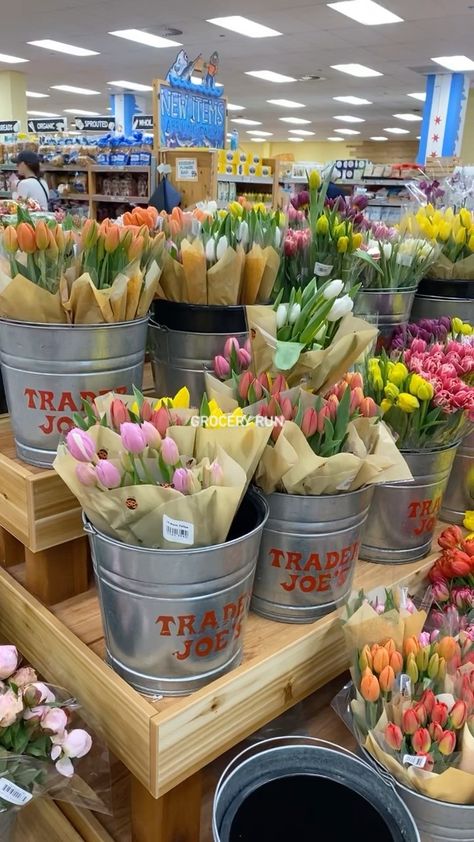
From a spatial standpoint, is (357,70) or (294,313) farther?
(357,70)

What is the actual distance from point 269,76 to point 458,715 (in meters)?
12.7

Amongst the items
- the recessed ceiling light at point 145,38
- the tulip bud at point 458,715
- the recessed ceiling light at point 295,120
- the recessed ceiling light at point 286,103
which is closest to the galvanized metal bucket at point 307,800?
the tulip bud at point 458,715

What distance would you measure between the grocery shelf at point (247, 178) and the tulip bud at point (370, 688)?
550cm

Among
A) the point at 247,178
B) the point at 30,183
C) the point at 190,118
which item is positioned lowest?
the point at 30,183

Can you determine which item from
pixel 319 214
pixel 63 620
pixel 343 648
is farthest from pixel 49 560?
pixel 319 214

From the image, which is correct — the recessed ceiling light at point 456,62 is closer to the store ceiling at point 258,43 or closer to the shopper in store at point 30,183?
the store ceiling at point 258,43

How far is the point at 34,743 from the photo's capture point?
96cm

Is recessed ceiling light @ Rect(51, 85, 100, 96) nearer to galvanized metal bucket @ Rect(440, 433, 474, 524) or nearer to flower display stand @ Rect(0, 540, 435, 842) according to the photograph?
galvanized metal bucket @ Rect(440, 433, 474, 524)

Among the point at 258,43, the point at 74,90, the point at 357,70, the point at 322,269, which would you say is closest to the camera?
the point at 322,269

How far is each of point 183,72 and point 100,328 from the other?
224 inches

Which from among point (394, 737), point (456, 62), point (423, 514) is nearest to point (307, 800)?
point (394, 737)

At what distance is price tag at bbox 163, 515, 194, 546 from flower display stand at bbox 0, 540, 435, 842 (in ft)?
0.79

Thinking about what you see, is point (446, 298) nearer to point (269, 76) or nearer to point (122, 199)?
point (122, 199)

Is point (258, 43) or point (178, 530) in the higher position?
point (258, 43)
